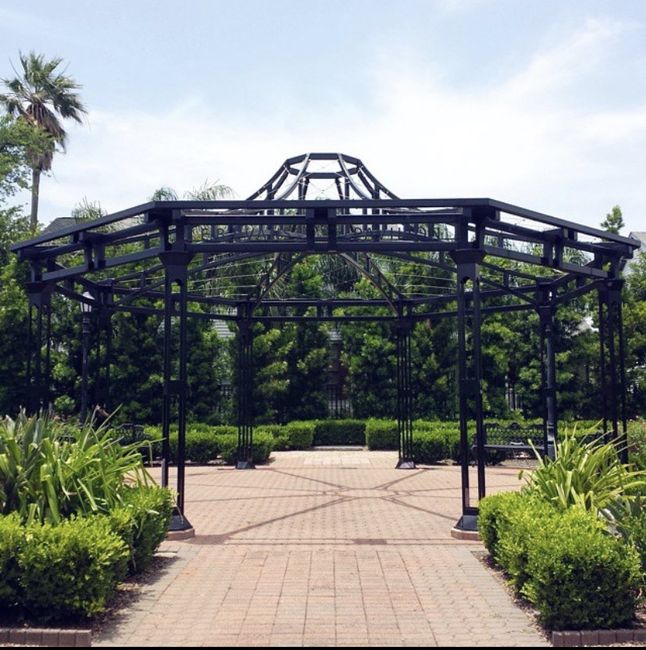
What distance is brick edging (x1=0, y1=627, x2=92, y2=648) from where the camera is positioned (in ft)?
17.3

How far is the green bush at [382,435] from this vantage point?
21.1 meters

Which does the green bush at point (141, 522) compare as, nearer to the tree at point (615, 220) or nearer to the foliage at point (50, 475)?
the foliage at point (50, 475)

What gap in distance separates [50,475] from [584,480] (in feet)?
15.3

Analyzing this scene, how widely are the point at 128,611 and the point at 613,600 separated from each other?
3.50 meters

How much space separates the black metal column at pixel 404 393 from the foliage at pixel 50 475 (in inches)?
384

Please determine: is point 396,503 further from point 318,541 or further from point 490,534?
point 490,534

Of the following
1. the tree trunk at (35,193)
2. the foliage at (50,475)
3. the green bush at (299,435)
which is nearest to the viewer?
the foliage at (50,475)

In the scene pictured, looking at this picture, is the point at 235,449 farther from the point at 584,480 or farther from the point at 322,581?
the point at 584,480

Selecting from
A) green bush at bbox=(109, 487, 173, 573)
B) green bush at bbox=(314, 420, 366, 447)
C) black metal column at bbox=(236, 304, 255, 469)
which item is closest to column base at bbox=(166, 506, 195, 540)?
green bush at bbox=(109, 487, 173, 573)

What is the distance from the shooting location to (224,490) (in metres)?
13.4

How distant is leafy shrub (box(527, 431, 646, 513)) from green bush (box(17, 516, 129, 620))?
393cm

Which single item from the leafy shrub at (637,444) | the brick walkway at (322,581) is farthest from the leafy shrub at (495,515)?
the leafy shrub at (637,444)

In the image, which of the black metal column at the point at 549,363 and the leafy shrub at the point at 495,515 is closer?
the leafy shrub at the point at 495,515

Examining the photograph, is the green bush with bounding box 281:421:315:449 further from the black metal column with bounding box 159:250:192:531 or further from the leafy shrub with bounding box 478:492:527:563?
the leafy shrub with bounding box 478:492:527:563
